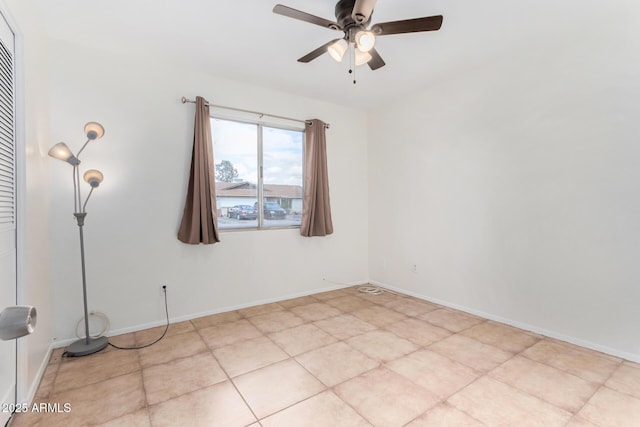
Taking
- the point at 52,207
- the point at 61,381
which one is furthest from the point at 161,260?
the point at 61,381

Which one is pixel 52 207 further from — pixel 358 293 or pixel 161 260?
pixel 358 293

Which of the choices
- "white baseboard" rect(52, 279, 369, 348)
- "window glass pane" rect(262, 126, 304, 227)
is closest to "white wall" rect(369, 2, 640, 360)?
"white baseboard" rect(52, 279, 369, 348)

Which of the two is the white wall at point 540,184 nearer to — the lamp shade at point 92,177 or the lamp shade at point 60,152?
the lamp shade at point 92,177

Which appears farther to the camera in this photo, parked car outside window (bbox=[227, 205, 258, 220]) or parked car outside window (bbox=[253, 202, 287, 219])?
parked car outside window (bbox=[253, 202, 287, 219])

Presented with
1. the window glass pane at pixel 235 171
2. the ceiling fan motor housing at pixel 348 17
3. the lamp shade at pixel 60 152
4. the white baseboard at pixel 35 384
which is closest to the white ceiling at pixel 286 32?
the ceiling fan motor housing at pixel 348 17

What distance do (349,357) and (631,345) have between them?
2171mm

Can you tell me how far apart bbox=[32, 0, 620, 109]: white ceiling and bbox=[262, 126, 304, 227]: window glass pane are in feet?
2.55

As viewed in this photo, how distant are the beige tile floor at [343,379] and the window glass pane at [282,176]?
1463 mm

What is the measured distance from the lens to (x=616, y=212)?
232cm

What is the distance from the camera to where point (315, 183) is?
12.7 feet

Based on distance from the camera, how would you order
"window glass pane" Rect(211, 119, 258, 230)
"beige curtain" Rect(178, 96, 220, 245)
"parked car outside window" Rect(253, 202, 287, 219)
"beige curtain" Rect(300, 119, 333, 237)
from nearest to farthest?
1. "beige curtain" Rect(178, 96, 220, 245)
2. "window glass pane" Rect(211, 119, 258, 230)
3. "parked car outside window" Rect(253, 202, 287, 219)
4. "beige curtain" Rect(300, 119, 333, 237)

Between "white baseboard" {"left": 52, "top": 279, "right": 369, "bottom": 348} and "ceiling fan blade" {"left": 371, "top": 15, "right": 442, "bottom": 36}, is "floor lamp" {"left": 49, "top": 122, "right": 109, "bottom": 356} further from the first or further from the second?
"ceiling fan blade" {"left": 371, "top": 15, "right": 442, "bottom": 36}

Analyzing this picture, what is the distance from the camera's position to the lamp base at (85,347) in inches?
93.7

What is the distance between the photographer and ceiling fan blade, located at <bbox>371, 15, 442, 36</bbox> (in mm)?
1870
